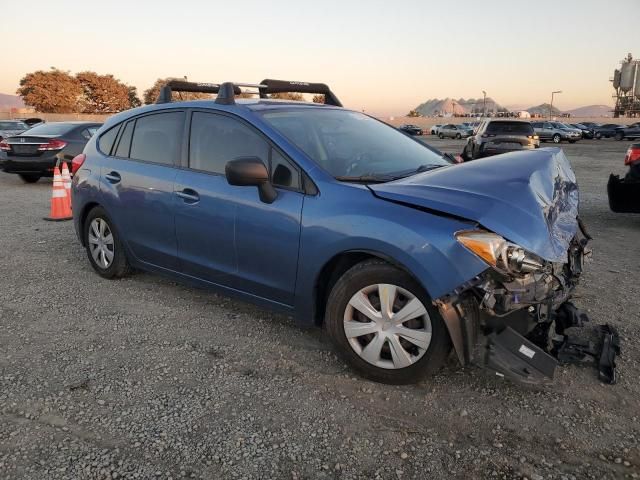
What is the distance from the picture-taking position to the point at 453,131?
2112 inches

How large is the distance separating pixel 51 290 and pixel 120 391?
7.34 ft

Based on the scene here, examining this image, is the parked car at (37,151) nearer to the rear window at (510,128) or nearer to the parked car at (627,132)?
the rear window at (510,128)

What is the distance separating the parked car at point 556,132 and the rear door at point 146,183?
132ft

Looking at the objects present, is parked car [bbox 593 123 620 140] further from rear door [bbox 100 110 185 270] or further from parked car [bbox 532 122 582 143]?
rear door [bbox 100 110 185 270]

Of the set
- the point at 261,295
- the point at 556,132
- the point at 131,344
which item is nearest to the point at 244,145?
the point at 261,295

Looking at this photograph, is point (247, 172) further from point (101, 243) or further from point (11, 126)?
point (11, 126)

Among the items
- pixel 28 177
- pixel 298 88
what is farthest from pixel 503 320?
pixel 28 177

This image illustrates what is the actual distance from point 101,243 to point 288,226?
2.54 meters

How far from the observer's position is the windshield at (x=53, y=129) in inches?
484

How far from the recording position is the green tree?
63000mm

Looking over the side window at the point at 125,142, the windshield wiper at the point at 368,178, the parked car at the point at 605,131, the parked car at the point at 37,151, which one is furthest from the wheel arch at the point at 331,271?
the parked car at the point at 605,131

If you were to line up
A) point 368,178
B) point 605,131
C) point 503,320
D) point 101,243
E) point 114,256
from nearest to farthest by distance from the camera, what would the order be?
point 503,320, point 368,178, point 114,256, point 101,243, point 605,131

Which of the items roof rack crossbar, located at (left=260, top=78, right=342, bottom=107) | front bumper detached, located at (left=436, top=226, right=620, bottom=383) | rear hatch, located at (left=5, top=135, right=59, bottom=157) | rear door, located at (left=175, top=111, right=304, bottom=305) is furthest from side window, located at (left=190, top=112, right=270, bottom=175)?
rear hatch, located at (left=5, top=135, right=59, bottom=157)

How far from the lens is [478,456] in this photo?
8.21 ft
